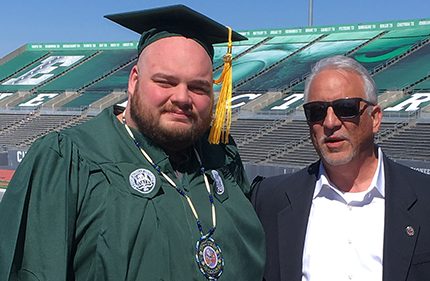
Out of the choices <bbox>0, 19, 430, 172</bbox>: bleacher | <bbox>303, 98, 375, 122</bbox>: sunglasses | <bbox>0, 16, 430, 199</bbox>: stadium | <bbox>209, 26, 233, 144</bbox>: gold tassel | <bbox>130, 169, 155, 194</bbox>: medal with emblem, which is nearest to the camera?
<bbox>130, 169, 155, 194</bbox>: medal with emblem

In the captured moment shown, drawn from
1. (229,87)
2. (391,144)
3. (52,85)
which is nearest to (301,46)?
(391,144)

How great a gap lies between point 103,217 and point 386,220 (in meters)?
1.45

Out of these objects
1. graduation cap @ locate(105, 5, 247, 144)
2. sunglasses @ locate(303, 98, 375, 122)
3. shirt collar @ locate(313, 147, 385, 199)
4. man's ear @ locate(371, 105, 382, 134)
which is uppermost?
graduation cap @ locate(105, 5, 247, 144)

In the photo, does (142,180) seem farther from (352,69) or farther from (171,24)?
(352,69)

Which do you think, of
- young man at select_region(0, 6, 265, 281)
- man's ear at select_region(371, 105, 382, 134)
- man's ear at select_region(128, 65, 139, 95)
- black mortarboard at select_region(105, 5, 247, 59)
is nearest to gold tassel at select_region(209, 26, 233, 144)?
young man at select_region(0, 6, 265, 281)

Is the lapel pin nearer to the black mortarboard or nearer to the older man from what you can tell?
the older man

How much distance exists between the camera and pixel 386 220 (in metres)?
2.35

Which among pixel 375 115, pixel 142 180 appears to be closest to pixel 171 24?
pixel 142 180

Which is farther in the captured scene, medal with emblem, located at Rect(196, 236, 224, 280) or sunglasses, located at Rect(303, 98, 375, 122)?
sunglasses, located at Rect(303, 98, 375, 122)

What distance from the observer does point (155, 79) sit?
207cm

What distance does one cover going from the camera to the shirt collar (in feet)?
7.99

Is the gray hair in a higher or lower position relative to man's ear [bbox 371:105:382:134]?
higher

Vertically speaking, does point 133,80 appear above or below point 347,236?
above

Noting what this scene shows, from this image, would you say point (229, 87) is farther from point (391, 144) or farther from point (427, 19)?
point (427, 19)
